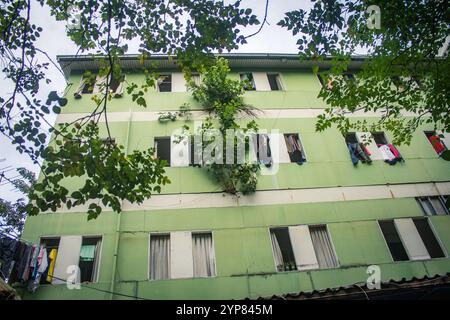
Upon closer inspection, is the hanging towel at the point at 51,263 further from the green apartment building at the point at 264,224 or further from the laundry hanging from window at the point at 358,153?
the laundry hanging from window at the point at 358,153

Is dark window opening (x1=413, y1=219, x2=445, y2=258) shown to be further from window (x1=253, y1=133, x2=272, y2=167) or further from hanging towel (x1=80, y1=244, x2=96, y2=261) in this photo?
hanging towel (x1=80, y1=244, x2=96, y2=261)

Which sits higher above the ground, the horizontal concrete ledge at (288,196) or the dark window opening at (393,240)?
the horizontal concrete ledge at (288,196)

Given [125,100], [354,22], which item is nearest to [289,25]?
[354,22]

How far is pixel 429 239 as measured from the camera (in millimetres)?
10266

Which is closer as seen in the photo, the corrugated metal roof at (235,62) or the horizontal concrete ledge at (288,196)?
the horizontal concrete ledge at (288,196)

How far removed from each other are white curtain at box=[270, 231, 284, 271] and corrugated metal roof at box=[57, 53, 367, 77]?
7709mm

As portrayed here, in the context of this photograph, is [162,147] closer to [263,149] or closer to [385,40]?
[263,149]

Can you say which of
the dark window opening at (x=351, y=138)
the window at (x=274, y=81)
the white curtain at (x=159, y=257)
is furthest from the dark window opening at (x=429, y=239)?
the white curtain at (x=159, y=257)

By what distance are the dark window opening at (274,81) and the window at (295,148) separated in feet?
9.67

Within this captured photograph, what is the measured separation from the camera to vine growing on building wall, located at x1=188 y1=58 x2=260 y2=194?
415 inches

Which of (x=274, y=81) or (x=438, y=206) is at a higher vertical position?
(x=274, y=81)

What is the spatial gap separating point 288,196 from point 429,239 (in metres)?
4.88

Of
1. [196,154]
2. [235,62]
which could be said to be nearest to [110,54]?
[196,154]

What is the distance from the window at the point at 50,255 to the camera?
8.44 metres
